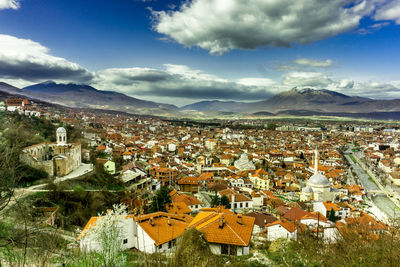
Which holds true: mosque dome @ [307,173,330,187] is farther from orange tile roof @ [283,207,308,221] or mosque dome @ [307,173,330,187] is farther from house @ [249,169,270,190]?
orange tile roof @ [283,207,308,221]

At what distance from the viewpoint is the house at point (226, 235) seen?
935 centimetres

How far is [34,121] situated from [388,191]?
166 ft

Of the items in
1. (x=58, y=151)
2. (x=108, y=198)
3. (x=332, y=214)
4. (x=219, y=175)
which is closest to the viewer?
(x=108, y=198)

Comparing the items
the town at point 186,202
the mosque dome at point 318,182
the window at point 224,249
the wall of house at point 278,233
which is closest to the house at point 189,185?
the town at point 186,202

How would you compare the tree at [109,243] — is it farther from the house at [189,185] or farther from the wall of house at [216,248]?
the house at [189,185]

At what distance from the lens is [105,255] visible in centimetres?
517

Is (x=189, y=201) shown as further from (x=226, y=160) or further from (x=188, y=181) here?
(x=226, y=160)

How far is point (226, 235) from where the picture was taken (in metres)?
9.64

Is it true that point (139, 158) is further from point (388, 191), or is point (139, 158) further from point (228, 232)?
point (388, 191)

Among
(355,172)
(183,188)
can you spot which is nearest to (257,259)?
(183,188)

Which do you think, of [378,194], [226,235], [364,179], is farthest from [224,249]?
[364,179]

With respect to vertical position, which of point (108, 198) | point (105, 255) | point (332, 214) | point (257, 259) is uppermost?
point (105, 255)

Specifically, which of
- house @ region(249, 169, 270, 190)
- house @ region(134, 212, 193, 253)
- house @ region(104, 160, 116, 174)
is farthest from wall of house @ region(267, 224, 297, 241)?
house @ region(249, 169, 270, 190)

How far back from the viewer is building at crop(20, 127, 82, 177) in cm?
2003
